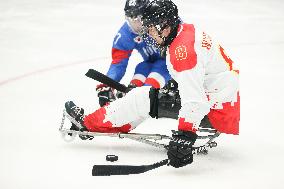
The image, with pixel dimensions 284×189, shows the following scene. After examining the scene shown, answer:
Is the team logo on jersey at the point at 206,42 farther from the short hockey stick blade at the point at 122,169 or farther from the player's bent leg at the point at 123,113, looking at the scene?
the short hockey stick blade at the point at 122,169

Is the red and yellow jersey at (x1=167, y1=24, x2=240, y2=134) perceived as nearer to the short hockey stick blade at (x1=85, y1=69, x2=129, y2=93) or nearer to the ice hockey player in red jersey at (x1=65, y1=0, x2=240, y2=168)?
the ice hockey player in red jersey at (x1=65, y1=0, x2=240, y2=168)

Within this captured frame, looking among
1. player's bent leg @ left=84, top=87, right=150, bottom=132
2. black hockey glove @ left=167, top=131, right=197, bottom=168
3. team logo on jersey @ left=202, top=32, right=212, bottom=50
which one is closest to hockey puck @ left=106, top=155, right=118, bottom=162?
player's bent leg @ left=84, top=87, right=150, bottom=132

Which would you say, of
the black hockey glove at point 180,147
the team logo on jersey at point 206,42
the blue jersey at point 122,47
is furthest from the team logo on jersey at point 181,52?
the blue jersey at point 122,47

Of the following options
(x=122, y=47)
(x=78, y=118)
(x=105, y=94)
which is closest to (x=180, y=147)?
(x=78, y=118)

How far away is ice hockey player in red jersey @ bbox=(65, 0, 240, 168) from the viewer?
280 centimetres

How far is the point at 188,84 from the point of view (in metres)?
2.78

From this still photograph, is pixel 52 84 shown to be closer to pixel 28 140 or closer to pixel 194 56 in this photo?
pixel 28 140

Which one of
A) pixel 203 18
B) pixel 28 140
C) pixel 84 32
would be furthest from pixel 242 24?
pixel 28 140

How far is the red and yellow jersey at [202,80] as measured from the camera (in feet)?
9.14

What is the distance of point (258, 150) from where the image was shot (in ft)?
11.2

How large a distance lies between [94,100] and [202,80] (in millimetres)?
1905

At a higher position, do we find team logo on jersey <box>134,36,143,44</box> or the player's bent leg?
team logo on jersey <box>134,36,143,44</box>

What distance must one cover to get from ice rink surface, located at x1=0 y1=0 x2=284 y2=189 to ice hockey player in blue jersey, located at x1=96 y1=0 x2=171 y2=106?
0.40 meters

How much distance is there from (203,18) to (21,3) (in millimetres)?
3368
